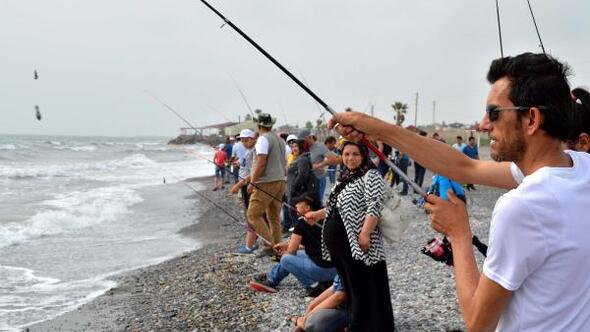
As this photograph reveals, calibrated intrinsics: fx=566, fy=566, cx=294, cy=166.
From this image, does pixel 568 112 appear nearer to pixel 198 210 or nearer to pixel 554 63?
pixel 554 63

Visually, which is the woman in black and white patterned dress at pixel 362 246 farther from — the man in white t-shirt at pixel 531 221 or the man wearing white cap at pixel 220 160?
the man wearing white cap at pixel 220 160

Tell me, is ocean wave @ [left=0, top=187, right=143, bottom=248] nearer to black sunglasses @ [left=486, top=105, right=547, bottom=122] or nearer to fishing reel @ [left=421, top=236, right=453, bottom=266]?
fishing reel @ [left=421, top=236, right=453, bottom=266]

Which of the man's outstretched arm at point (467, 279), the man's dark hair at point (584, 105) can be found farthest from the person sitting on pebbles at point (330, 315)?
the man's outstretched arm at point (467, 279)

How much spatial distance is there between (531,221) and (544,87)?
0.40m

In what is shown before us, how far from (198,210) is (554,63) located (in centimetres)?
1696

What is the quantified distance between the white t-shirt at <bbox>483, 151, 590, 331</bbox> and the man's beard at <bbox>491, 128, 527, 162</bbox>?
0.10 meters

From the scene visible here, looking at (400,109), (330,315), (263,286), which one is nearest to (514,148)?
(330,315)

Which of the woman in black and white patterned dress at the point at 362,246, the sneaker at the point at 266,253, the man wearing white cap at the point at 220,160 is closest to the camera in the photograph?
the woman in black and white patterned dress at the point at 362,246

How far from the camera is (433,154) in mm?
2254

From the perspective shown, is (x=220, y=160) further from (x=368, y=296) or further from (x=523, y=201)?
(x=523, y=201)

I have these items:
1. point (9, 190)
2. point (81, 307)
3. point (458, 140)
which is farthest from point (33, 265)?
point (9, 190)

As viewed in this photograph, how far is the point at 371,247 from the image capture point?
4426mm

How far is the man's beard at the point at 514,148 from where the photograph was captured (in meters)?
1.61

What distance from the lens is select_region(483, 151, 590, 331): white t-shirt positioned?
144 cm
